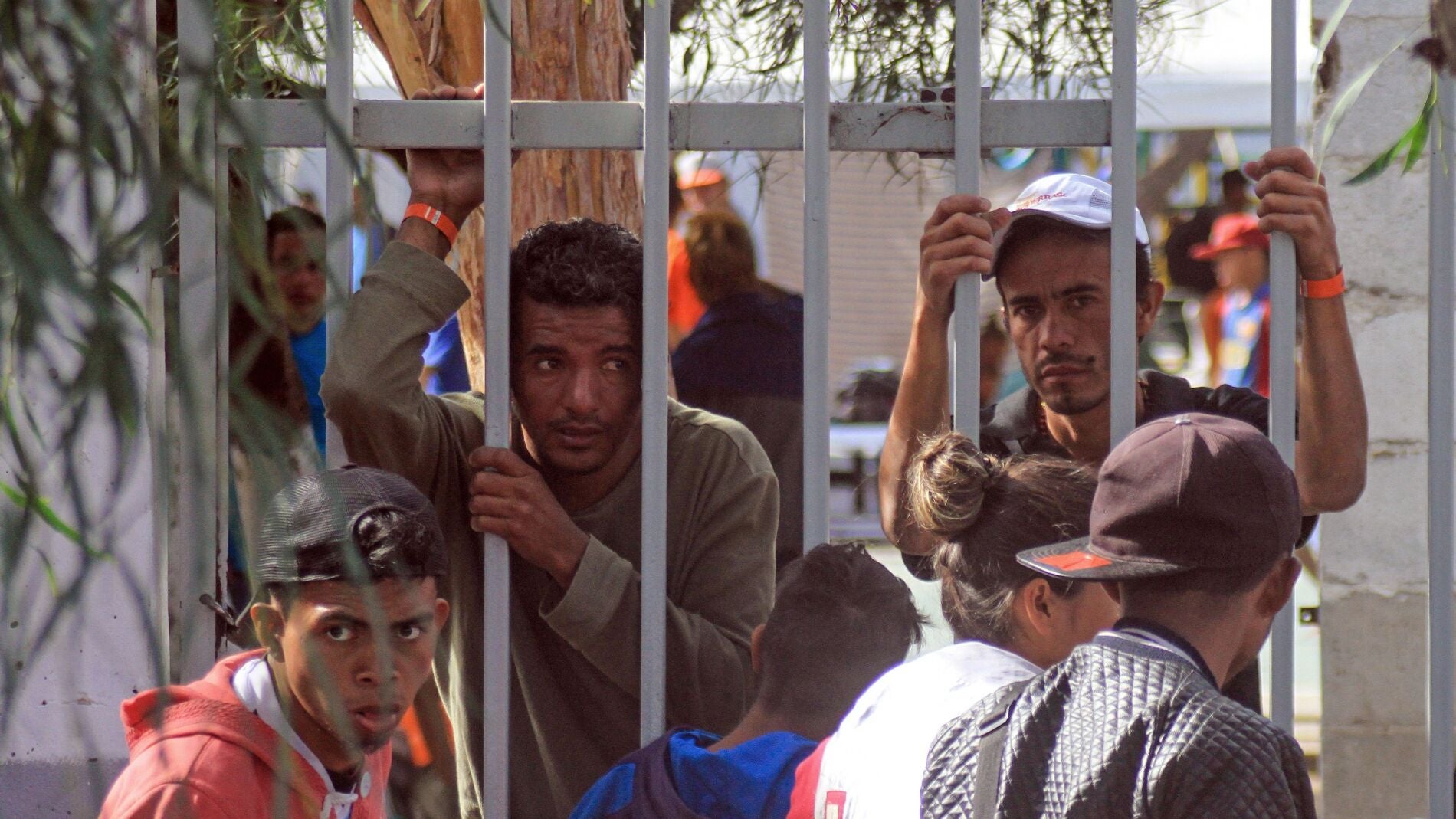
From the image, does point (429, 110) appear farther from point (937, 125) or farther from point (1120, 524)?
point (1120, 524)

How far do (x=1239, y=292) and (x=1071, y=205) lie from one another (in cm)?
398

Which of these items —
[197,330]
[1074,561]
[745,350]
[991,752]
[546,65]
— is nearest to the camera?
[991,752]

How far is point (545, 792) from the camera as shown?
2076mm

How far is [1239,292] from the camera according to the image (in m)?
5.88

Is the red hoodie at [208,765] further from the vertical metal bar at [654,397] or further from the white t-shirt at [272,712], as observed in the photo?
the vertical metal bar at [654,397]

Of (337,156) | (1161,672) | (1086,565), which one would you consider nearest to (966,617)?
(1086,565)

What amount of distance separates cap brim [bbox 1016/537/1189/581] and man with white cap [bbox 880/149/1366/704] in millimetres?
359

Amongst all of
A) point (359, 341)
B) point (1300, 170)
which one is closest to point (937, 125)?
point (1300, 170)

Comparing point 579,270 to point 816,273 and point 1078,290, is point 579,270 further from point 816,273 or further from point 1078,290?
point 1078,290

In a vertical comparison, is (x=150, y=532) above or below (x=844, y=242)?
below

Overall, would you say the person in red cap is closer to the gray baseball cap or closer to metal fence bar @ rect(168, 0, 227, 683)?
the gray baseball cap

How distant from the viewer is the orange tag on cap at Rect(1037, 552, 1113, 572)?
148 centimetres

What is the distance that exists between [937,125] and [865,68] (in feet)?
4.73

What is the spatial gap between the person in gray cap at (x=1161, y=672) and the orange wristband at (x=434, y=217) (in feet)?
2.67
